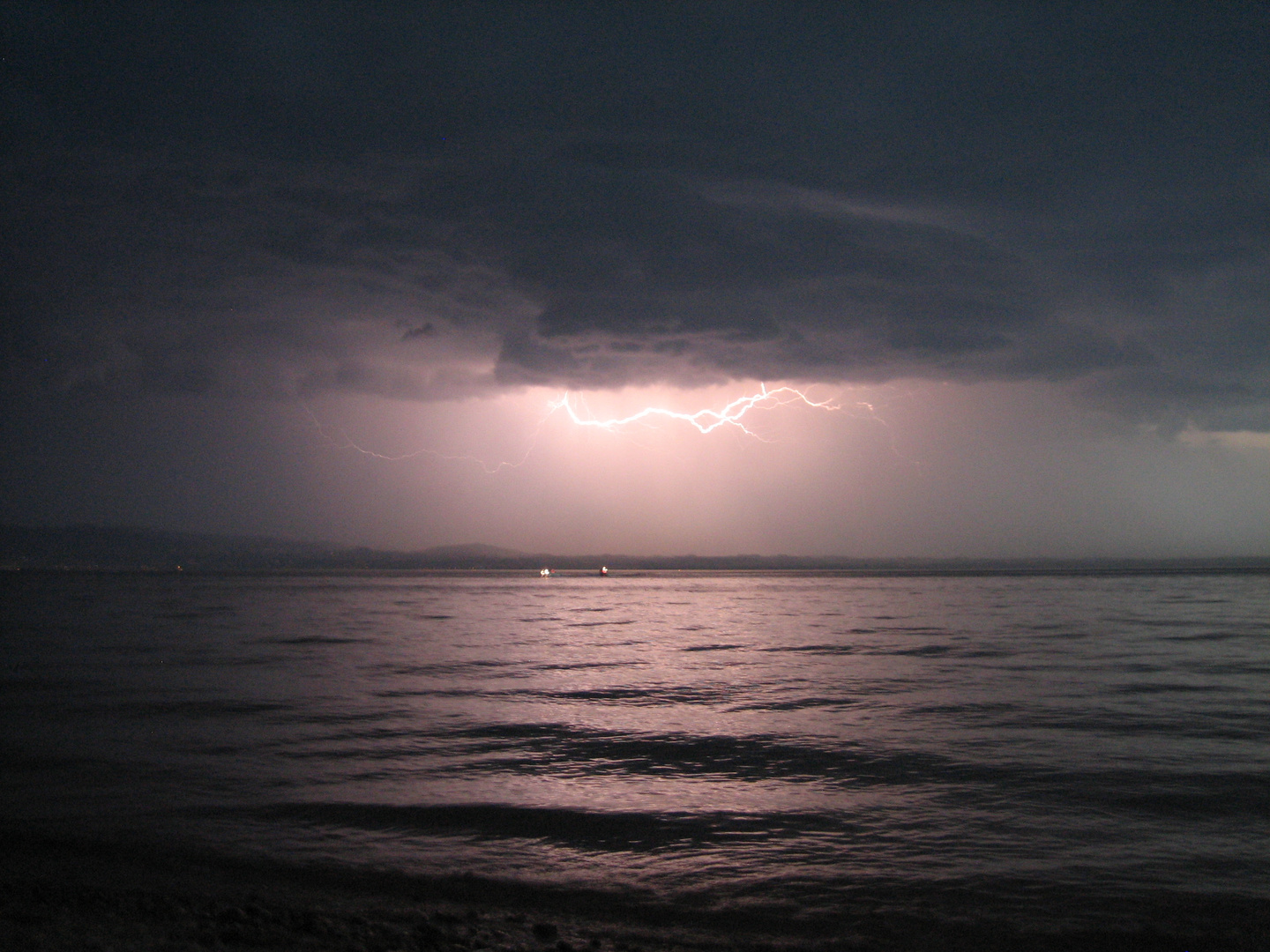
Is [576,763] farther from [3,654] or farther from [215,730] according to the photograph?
[3,654]

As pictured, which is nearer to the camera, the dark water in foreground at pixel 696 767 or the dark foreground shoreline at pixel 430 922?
the dark foreground shoreline at pixel 430 922

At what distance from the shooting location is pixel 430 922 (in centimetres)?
752

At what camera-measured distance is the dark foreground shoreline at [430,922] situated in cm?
695

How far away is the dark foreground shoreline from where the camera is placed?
6.95 metres

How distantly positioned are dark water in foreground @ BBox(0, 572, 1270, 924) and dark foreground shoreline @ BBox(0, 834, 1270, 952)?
0.45 metres

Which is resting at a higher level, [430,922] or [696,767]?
[430,922]

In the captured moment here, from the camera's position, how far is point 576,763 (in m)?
15.0

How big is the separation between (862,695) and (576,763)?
1051cm

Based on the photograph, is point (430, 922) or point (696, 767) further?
point (696, 767)

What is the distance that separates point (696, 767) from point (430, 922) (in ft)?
25.9

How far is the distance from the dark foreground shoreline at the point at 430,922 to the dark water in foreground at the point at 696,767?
0.45 metres

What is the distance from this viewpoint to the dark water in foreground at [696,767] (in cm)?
955

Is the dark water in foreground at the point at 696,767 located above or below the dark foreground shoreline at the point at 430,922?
below

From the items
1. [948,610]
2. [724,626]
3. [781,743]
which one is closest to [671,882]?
[781,743]
